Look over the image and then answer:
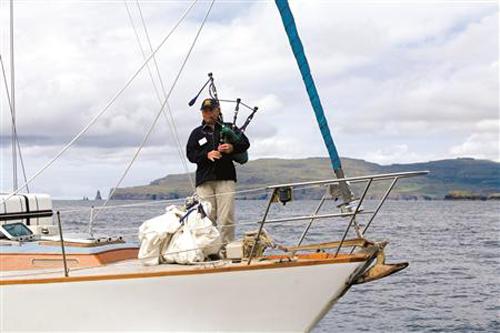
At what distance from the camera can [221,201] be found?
10.0 meters

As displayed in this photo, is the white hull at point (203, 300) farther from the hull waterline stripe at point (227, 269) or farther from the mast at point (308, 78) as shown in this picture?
the mast at point (308, 78)

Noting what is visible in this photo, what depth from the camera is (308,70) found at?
364 inches

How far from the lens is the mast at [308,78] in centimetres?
919

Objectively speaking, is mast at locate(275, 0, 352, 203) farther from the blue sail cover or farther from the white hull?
the white hull

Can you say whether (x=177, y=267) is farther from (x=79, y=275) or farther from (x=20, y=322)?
(x=20, y=322)

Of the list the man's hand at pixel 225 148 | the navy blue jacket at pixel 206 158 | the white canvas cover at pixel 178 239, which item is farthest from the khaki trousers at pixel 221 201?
the white canvas cover at pixel 178 239

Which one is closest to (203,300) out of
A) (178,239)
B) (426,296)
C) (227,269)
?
(227,269)

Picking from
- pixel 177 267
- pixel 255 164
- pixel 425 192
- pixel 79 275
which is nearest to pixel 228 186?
pixel 177 267

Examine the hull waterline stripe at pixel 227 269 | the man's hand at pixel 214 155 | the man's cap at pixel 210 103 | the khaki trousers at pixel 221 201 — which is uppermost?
the man's cap at pixel 210 103

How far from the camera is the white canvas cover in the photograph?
9156 millimetres

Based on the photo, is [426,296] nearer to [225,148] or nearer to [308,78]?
[225,148]

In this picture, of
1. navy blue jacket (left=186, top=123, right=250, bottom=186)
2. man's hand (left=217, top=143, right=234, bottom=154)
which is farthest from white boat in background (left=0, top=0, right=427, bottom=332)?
navy blue jacket (left=186, top=123, right=250, bottom=186)

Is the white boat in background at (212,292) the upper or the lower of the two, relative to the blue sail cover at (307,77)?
lower

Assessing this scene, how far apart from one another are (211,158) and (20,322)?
120 inches
